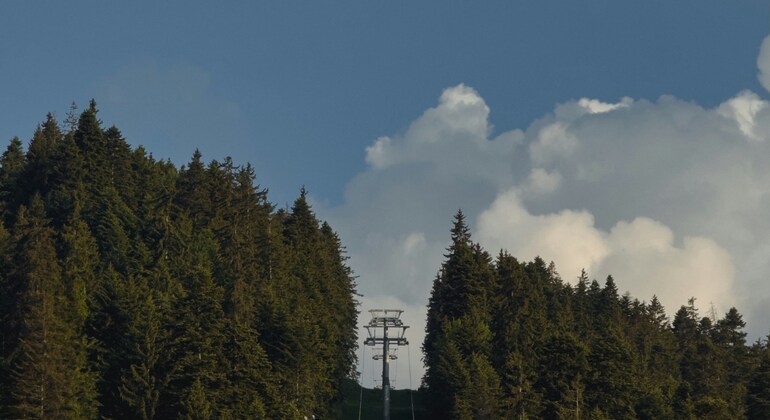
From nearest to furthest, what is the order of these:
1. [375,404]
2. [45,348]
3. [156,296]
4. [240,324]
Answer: [45,348] → [240,324] → [156,296] → [375,404]

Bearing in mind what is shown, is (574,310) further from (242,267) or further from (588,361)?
(242,267)

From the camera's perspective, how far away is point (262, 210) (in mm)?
130875

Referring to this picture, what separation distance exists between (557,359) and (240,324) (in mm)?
29514

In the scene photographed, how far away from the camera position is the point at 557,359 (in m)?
108

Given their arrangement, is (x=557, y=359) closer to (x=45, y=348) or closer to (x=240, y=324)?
(x=240, y=324)

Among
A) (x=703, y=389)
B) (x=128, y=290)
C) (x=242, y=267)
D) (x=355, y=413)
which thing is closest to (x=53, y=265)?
(x=128, y=290)

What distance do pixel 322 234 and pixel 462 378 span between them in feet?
203

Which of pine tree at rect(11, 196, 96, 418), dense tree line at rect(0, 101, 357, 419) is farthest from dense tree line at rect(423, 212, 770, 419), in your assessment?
pine tree at rect(11, 196, 96, 418)

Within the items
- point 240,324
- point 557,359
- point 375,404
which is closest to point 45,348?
point 240,324

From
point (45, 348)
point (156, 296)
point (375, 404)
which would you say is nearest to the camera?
point (45, 348)

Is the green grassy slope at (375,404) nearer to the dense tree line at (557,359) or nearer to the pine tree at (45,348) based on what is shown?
the dense tree line at (557,359)

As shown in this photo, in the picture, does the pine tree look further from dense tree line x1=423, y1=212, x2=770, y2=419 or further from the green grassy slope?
the green grassy slope

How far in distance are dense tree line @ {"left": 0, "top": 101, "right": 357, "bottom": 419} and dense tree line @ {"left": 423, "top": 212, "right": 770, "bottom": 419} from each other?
12784mm

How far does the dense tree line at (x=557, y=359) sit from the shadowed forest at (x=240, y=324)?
221 millimetres
